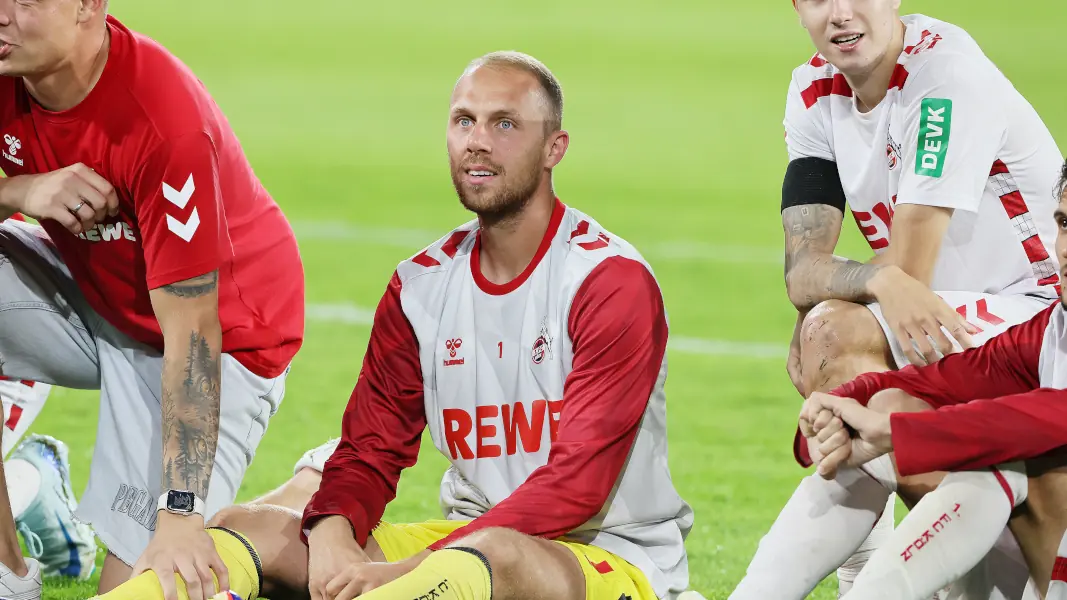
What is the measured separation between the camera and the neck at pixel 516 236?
157 inches

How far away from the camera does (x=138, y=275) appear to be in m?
4.36

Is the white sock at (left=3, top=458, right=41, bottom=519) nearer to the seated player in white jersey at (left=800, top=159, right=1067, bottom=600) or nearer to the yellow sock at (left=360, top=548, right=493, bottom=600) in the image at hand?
the yellow sock at (left=360, top=548, right=493, bottom=600)

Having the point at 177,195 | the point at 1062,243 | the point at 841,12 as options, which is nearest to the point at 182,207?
the point at 177,195

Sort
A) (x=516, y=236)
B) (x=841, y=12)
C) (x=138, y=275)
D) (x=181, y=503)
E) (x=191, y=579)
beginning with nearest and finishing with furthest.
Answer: (x=191, y=579), (x=181, y=503), (x=516, y=236), (x=841, y=12), (x=138, y=275)

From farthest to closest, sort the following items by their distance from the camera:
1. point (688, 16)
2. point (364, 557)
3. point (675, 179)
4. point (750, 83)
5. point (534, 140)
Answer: point (688, 16), point (750, 83), point (675, 179), point (534, 140), point (364, 557)

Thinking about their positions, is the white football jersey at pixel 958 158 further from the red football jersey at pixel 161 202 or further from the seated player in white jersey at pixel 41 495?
the seated player in white jersey at pixel 41 495

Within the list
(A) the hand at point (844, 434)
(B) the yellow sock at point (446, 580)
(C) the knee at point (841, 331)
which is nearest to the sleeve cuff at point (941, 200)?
(C) the knee at point (841, 331)

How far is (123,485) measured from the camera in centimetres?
450

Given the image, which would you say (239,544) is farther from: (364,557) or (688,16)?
(688,16)

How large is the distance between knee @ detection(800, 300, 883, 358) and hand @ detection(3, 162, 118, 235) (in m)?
1.93

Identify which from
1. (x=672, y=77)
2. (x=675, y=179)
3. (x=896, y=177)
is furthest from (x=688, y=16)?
(x=896, y=177)

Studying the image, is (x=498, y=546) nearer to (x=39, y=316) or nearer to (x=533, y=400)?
(x=533, y=400)

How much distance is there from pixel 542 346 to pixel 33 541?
198 centimetres

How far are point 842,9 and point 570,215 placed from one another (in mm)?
933
